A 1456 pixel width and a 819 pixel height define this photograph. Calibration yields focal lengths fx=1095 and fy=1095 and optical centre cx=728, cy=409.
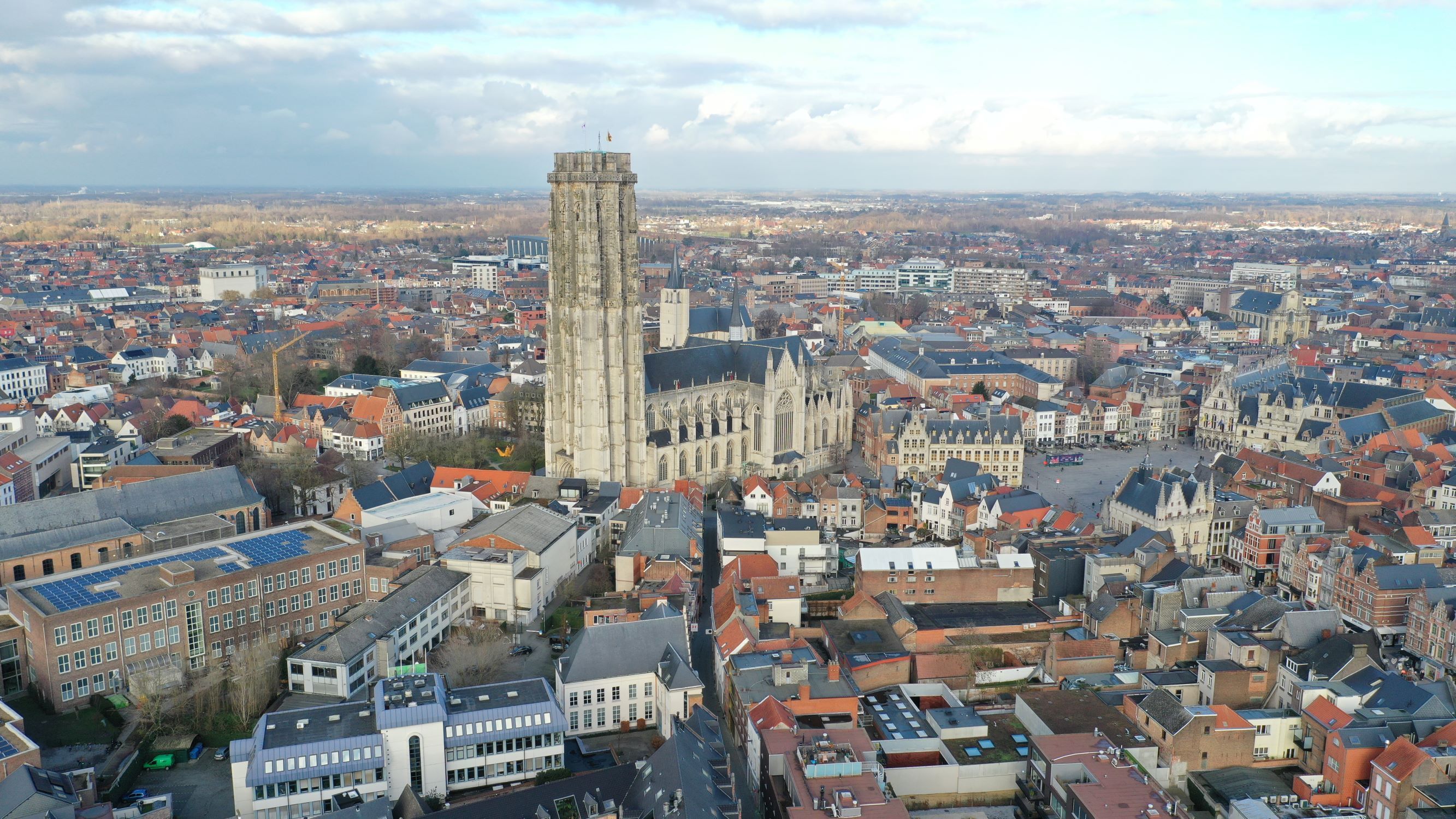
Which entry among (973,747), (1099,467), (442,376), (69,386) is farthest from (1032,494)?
(69,386)

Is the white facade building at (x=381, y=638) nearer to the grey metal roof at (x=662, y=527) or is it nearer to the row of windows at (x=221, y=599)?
the row of windows at (x=221, y=599)

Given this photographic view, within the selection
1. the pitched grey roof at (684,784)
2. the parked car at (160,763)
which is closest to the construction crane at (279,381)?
the parked car at (160,763)

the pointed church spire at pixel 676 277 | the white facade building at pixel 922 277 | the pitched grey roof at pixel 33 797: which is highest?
the pointed church spire at pixel 676 277

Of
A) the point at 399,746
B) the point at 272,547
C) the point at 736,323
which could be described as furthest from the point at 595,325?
the point at 399,746

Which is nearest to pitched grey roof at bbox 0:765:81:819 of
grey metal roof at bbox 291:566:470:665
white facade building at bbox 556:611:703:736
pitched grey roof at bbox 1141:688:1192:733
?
grey metal roof at bbox 291:566:470:665

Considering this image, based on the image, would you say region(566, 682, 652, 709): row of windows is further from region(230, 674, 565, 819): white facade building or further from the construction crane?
the construction crane

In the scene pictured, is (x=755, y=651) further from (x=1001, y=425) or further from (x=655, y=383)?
(x=1001, y=425)
